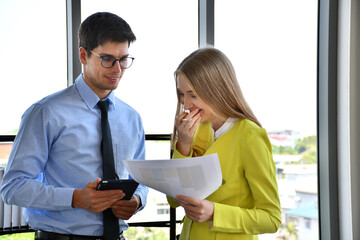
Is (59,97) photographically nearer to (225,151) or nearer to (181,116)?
(181,116)

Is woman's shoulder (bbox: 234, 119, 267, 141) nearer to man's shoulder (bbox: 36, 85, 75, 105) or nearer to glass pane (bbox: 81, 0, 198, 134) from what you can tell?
man's shoulder (bbox: 36, 85, 75, 105)

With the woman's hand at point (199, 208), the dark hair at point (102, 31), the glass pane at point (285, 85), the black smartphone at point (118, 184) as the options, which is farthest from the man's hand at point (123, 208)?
Answer: the glass pane at point (285, 85)

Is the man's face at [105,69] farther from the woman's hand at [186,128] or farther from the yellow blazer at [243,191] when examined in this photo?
the yellow blazer at [243,191]

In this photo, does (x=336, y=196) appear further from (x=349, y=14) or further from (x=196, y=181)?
(x=196, y=181)

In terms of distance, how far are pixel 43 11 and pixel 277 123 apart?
6.16ft

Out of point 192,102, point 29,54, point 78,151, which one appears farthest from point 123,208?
point 29,54

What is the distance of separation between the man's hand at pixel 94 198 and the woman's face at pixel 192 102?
45 cm

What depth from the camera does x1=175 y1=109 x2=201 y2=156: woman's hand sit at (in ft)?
4.87

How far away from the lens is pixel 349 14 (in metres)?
2.53

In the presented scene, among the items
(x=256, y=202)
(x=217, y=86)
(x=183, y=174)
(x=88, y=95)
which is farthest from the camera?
(x=88, y=95)

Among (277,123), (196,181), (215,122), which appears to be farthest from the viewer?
(277,123)

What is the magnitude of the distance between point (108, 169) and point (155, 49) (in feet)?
4.78

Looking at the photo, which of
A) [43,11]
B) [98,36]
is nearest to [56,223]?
[98,36]

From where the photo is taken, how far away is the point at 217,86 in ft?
4.76
